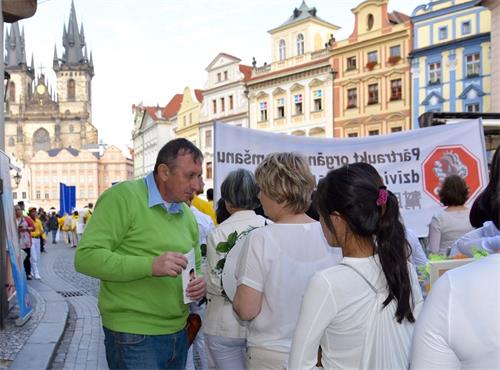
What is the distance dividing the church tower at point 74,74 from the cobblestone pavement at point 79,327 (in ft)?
365

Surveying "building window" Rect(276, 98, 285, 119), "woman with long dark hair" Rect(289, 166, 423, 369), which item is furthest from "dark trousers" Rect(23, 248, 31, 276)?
"building window" Rect(276, 98, 285, 119)

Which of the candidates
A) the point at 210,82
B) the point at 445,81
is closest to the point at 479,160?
the point at 445,81

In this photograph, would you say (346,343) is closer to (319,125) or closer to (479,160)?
(479,160)

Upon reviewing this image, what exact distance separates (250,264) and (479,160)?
17.2 feet

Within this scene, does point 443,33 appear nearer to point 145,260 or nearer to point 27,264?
point 27,264

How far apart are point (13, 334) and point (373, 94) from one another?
3018 cm

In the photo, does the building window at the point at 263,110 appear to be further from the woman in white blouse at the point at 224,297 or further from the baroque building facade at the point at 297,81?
the woman in white blouse at the point at 224,297

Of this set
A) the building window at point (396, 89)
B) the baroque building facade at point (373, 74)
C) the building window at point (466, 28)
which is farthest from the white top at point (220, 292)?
the building window at point (396, 89)

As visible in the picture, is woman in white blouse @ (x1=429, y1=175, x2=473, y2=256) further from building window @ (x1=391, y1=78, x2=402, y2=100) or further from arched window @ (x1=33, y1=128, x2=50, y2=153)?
arched window @ (x1=33, y1=128, x2=50, y2=153)

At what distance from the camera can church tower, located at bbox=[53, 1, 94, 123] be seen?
120 m

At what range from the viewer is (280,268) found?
2.36 m

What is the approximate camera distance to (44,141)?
115750 mm

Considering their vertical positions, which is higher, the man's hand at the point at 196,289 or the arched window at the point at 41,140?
the arched window at the point at 41,140

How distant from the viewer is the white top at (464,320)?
1.15 m
